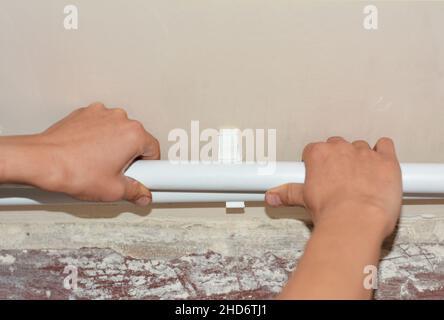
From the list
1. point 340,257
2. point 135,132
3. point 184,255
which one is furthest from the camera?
point 184,255

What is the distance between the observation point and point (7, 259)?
2.64 ft

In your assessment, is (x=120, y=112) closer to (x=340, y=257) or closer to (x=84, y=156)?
(x=84, y=156)

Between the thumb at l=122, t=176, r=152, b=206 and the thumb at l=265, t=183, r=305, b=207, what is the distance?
0.42 feet

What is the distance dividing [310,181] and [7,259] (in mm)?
487

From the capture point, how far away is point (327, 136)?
68cm

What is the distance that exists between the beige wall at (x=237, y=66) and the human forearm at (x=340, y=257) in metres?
0.18

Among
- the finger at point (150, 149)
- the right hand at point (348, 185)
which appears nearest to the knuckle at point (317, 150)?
the right hand at point (348, 185)

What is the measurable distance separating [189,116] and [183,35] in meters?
0.11

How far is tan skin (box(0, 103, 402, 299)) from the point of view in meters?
0.48

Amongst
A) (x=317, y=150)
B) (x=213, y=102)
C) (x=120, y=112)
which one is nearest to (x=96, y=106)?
(x=120, y=112)

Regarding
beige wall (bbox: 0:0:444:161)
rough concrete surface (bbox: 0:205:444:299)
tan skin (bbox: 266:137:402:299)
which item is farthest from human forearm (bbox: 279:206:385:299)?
rough concrete surface (bbox: 0:205:444:299)

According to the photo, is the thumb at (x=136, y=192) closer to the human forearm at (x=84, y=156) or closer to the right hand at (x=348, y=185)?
the human forearm at (x=84, y=156)

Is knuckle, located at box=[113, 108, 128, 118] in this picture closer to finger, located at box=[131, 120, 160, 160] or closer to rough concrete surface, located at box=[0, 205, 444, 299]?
finger, located at box=[131, 120, 160, 160]

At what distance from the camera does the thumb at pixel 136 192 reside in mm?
575
